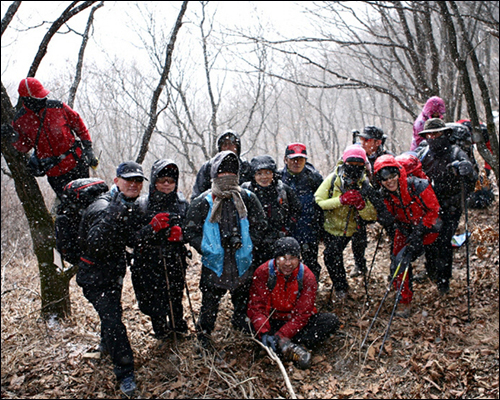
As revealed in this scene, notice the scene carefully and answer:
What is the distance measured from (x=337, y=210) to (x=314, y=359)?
1962mm

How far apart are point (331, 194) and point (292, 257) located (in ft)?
4.17

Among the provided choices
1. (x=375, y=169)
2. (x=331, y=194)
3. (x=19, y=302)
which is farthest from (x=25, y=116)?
(x=375, y=169)

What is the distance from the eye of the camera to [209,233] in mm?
4059

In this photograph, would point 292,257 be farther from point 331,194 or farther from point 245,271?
point 331,194

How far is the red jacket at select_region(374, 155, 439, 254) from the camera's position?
461 cm

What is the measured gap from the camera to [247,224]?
13.6ft

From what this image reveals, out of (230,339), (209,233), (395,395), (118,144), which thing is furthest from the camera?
(118,144)

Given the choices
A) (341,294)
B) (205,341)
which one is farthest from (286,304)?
(341,294)

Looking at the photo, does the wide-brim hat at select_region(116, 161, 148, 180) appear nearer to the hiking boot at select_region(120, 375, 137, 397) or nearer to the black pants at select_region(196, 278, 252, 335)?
the black pants at select_region(196, 278, 252, 335)

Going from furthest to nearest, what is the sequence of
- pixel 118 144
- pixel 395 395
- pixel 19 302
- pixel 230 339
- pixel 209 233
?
pixel 118 144 < pixel 19 302 < pixel 230 339 < pixel 209 233 < pixel 395 395

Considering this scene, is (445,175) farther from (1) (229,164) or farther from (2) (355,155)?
(1) (229,164)

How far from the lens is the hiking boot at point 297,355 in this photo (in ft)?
13.3

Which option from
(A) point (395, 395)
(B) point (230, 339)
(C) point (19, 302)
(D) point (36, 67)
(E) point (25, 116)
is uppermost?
(D) point (36, 67)

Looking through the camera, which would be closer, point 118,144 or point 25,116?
point 25,116
